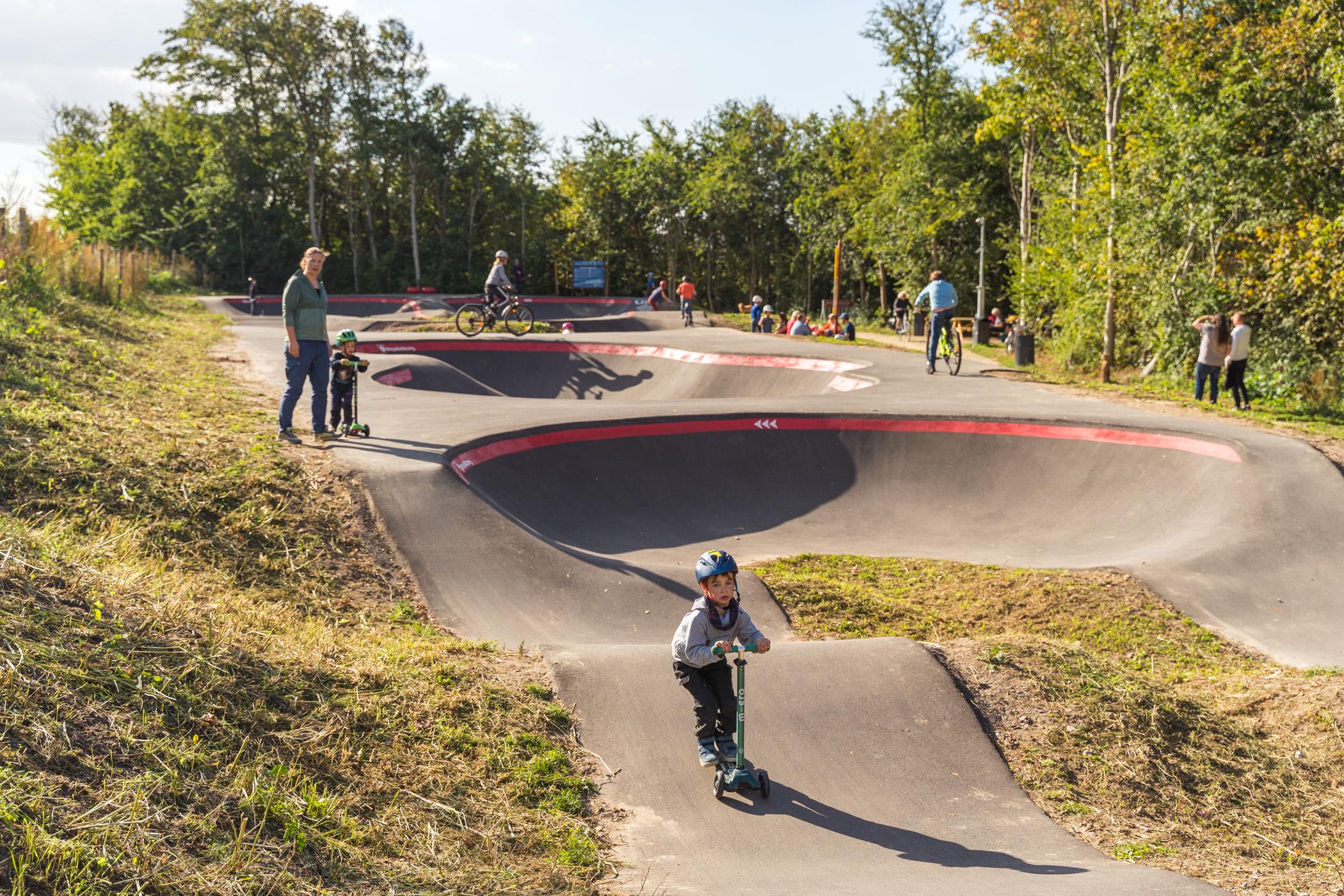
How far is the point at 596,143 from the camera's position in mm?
53375

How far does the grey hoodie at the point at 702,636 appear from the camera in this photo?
522cm

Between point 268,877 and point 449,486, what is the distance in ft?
21.9

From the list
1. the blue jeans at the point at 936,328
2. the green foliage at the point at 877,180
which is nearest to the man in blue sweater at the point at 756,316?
the green foliage at the point at 877,180

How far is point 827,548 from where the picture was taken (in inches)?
453

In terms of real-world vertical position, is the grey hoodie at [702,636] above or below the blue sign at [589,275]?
below

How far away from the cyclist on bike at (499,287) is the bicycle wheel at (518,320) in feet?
0.99

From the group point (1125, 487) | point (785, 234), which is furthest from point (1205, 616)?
point (785, 234)

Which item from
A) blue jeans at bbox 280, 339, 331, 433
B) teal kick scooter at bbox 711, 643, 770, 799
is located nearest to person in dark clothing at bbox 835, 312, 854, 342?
blue jeans at bbox 280, 339, 331, 433

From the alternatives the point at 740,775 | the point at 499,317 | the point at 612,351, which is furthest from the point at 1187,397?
the point at 499,317

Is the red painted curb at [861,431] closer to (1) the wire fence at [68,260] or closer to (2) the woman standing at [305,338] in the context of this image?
(2) the woman standing at [305,338]

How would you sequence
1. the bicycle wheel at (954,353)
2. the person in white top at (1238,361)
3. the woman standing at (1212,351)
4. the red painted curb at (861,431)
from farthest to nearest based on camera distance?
the bicycle wheel at (954,353), the woman standing at (1212,351), the person in white top at (1238,361), the red painted curb at (861,431)

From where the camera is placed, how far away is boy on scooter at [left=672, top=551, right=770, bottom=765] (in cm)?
520

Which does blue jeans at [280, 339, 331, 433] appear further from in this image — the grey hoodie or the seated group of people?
the seated group of people

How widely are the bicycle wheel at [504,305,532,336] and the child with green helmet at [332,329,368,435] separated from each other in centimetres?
1397
